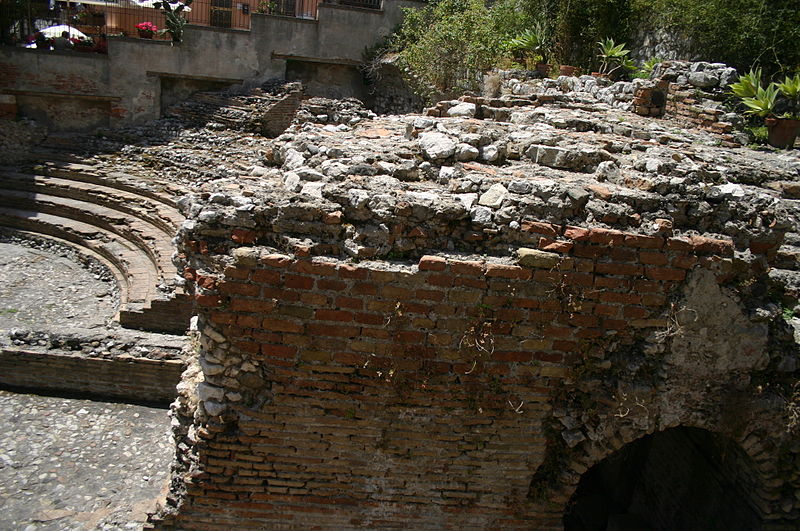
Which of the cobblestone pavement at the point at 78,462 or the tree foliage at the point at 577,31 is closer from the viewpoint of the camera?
the cobblestone pavement at the point at 78,462

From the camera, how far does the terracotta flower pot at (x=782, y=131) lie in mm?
7293

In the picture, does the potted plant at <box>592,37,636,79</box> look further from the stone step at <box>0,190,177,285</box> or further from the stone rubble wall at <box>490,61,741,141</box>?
the stone step at <box>0,190,177,285</box>

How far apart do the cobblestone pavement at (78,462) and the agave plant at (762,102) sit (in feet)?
25.3

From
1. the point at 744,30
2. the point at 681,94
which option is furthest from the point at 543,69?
the point at 681,94

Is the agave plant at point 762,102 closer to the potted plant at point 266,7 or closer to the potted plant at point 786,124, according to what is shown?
the potted plant at point 786,124

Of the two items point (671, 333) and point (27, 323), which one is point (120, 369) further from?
point (671, 333)

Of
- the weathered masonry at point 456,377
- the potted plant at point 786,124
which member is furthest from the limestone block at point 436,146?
the potted plant at point 786,124

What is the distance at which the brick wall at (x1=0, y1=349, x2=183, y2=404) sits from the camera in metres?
7.09

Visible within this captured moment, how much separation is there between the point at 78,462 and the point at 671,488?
211 inches

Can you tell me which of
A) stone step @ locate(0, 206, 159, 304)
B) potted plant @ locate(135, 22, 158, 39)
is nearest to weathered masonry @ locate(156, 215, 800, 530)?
stone step @ locate(0, 206, 159, 304)

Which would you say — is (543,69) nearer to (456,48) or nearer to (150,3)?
(456,48)

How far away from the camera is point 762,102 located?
7.38 m

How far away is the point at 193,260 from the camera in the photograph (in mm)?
3312

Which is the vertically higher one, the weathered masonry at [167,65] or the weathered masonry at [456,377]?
the weathered masonry at [167,65]
